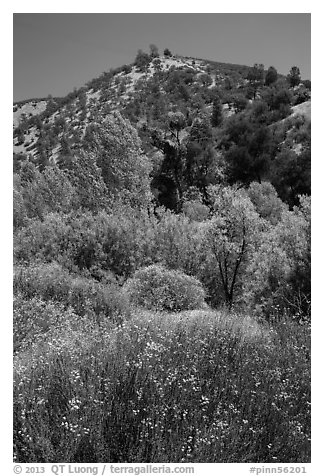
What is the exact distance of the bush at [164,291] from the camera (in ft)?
31.1

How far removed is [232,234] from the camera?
1288cm

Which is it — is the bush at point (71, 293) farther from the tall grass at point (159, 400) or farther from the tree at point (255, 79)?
the tree at point (255, 79)

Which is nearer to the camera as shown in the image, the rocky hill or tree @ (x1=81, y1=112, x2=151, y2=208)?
tree @ (x1=81, y1=112, x2=151, y2=208)

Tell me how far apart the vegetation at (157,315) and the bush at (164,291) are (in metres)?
0.04

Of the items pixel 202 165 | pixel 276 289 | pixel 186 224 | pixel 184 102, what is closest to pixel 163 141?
pixel 202 165

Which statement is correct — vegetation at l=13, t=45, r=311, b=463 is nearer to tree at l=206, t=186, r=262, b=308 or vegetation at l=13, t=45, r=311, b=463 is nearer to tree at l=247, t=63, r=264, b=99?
tree at l=206, t=186, r=262, b=308

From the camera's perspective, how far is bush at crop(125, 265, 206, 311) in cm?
947

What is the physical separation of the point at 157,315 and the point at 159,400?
9.78 ft

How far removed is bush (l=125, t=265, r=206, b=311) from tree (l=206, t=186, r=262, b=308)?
269cm

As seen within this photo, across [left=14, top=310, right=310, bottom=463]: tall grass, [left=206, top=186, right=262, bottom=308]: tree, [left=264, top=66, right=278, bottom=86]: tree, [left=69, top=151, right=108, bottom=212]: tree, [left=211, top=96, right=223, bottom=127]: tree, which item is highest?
[left=264, top=66, right=278, bottom=86]: tree

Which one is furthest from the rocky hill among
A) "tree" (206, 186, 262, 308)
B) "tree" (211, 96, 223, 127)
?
"tree" (206, 186, 262, 308)

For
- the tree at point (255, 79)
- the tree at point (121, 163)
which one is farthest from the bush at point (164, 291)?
the tree at point (255, 79)
